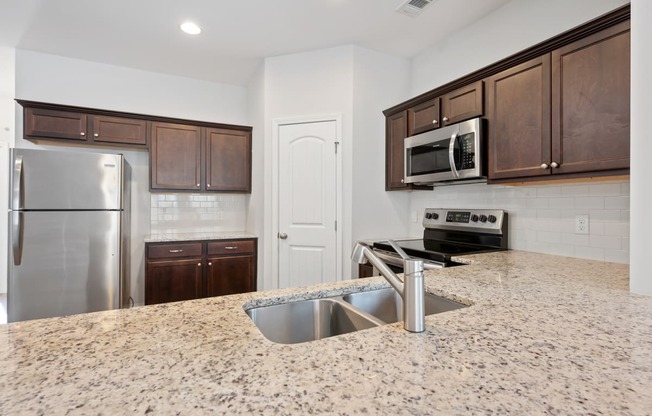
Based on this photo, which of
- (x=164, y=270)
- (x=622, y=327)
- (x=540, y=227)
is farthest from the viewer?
(x=164, y=270)

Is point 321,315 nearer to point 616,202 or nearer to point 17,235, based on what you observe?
point 616,202

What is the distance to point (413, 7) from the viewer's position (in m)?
2.45

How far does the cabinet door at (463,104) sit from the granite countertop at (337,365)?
1579 mm

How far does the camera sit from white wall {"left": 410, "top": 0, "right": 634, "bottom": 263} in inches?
71.4

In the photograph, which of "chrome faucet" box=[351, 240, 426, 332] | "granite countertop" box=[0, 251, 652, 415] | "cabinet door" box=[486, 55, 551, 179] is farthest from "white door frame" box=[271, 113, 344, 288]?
"chrome faucet" box=[351, 240, 426, 332]

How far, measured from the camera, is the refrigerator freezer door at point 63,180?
97.9 inches

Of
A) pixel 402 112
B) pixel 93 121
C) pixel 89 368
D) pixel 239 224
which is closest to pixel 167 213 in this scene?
pixel 239 224

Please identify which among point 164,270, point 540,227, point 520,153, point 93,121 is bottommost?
point 164,270

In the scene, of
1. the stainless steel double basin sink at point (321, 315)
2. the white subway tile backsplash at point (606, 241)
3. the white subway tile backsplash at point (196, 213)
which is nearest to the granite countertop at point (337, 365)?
the stainless steel double basin sink at point (321, 315)

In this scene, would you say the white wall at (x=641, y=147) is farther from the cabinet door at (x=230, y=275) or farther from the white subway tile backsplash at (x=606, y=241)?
the cabinet door at (x=230, y=275)

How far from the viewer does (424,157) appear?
261 cm

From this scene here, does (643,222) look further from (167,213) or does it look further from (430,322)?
(167,213)

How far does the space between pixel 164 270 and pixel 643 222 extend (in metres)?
3.35

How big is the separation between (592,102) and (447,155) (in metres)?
0.89
